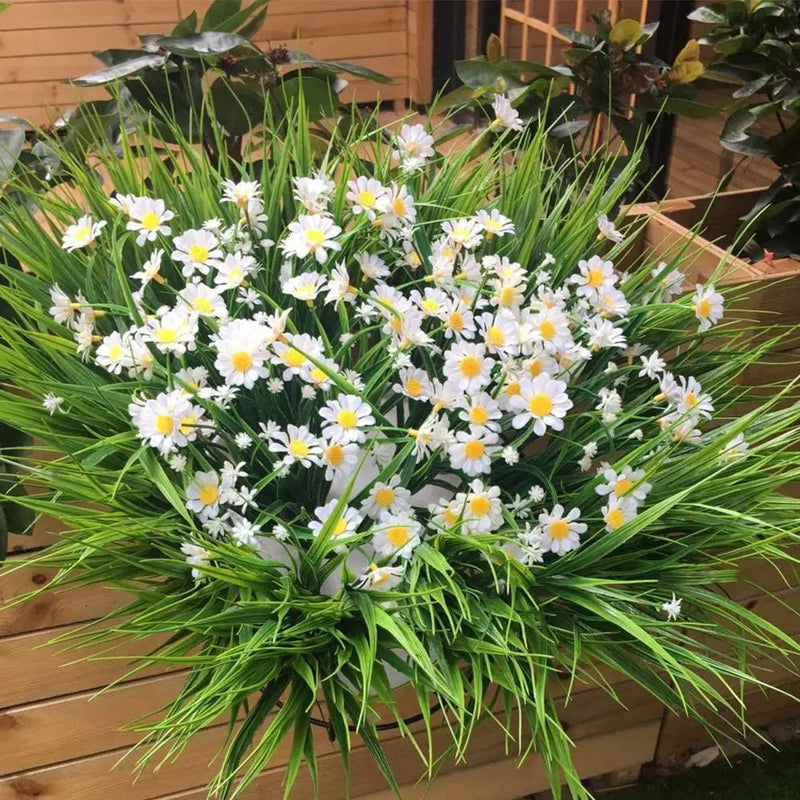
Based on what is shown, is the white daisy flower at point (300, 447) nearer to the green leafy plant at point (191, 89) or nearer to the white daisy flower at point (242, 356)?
the white daisy flower at point (242, 356)

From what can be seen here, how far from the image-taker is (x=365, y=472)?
734mm

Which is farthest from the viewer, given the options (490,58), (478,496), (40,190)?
(490,58)

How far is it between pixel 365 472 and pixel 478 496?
0.45ft

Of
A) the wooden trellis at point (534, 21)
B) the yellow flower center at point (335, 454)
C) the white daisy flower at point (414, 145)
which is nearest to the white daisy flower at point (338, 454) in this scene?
the yellow flower center at point (335, 454)

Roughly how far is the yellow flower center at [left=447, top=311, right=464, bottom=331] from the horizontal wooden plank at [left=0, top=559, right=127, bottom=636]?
2.02ft

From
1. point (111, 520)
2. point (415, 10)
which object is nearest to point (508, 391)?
point (111, 520)

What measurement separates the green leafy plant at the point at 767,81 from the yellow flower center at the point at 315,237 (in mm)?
726

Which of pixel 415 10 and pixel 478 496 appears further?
pixel 415 10

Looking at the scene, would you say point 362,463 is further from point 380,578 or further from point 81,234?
point 81,234

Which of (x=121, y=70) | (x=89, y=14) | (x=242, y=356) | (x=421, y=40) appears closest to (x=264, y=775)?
(x=242, y=356)

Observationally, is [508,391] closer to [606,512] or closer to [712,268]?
[606,512]

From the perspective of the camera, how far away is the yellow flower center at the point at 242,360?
602mm

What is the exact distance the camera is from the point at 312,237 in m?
0.66

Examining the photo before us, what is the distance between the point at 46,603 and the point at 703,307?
2.79 feet
